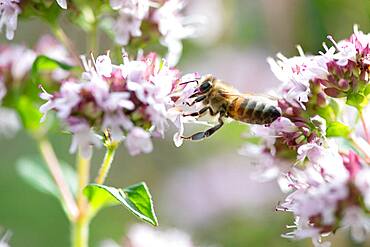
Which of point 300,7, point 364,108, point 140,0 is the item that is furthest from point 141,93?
point 300,7

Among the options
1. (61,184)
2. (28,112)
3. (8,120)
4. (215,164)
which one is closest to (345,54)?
(61,184)

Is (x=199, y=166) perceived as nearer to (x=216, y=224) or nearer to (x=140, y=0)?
(x=216, y=224)

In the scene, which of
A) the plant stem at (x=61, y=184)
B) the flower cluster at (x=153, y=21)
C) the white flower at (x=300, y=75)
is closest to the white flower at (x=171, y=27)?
the flower cluster at (x=153, y=21)

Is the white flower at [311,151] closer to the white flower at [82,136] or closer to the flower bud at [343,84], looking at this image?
the flower bud at [343,84]

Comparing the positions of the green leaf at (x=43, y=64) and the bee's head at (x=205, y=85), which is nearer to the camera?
the bee's head at (x=205, y=85)

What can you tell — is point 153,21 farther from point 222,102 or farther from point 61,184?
point 61,184

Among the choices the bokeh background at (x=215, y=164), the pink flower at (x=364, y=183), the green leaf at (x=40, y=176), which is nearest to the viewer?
the pink flower at (x=364, y=183)

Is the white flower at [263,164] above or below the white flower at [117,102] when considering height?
above
